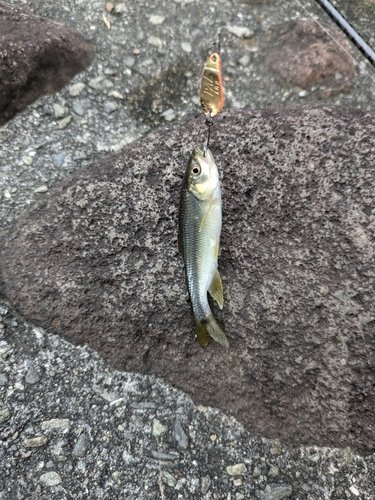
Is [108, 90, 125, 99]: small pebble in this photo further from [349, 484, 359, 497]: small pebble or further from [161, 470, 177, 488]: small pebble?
[349, 484, 359, 497]: small pebble

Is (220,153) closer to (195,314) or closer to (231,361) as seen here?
(195,314)

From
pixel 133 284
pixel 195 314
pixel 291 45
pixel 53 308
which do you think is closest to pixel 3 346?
pixel 53 308

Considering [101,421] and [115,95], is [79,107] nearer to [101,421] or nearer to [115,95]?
[115,95]

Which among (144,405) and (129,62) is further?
(129,62)

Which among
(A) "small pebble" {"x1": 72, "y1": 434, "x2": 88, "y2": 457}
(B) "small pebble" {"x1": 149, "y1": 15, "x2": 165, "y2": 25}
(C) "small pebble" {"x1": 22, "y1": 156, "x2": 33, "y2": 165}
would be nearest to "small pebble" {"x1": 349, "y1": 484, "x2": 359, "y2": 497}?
(A) "small pebble" {"x1": 72, "y1": 434, "x2": 88, "y2": 457}

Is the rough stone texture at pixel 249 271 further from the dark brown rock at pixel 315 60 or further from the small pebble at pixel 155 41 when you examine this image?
the small pebble at pixel 155 41

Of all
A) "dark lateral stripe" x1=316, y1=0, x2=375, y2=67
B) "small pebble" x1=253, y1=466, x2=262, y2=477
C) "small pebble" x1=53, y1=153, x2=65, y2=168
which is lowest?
"small pebble" x1=253, y1=466, x2=262, y2=477

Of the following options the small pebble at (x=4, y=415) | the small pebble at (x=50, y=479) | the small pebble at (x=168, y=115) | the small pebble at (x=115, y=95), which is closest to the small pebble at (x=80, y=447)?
the small pebble at (x=50, y=479)

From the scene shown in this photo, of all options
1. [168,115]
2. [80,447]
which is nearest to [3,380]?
[80,447]
